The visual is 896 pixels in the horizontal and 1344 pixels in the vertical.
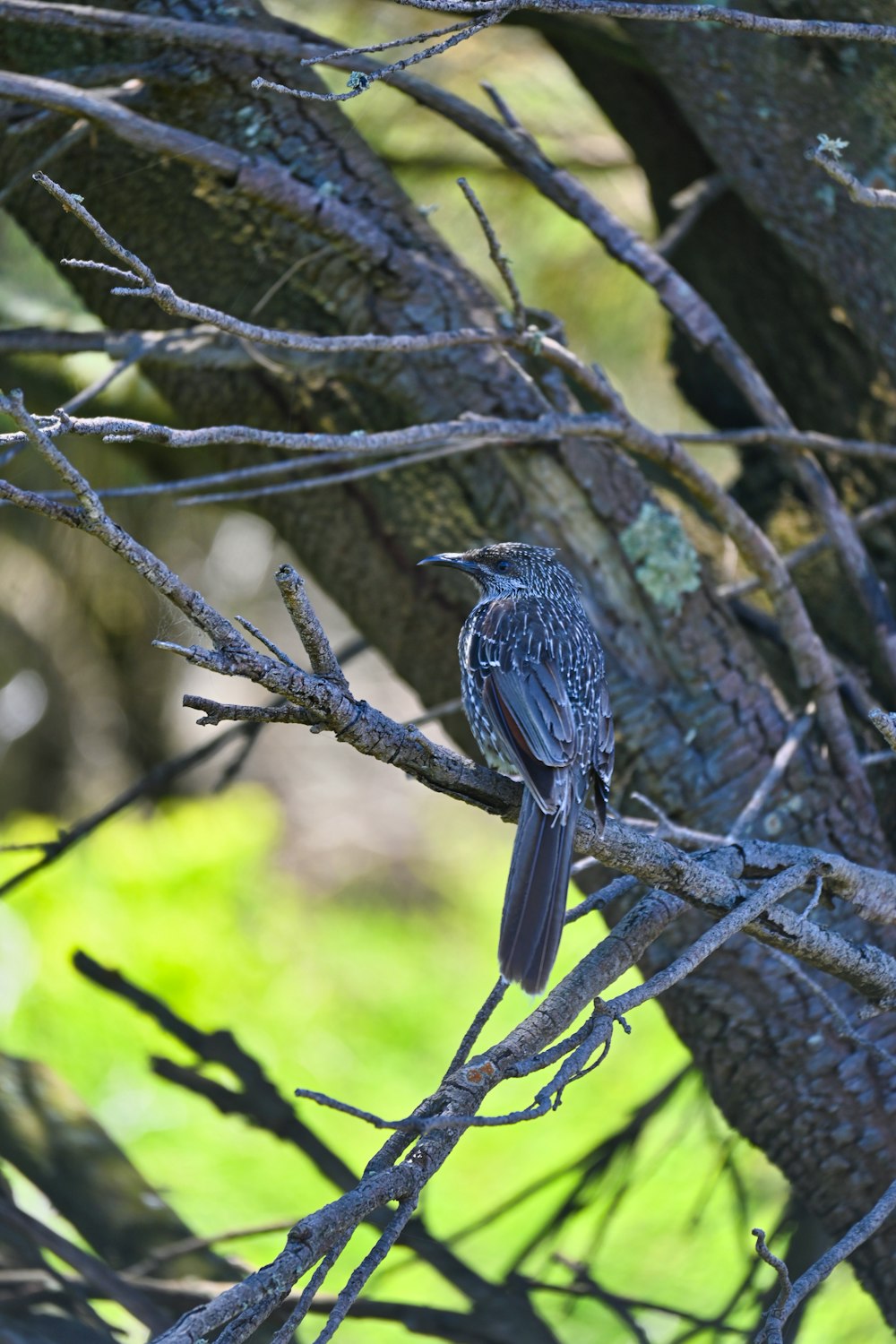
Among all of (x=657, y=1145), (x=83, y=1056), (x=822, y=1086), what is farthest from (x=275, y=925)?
(x=822, y=1086)

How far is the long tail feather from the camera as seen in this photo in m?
1.95

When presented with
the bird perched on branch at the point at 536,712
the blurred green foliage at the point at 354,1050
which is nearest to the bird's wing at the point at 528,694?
the bird perched on branch at the point at 536,712

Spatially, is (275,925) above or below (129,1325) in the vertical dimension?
above

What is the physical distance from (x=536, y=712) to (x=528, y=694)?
57 millimetres

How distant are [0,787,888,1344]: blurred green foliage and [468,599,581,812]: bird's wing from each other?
130 cm

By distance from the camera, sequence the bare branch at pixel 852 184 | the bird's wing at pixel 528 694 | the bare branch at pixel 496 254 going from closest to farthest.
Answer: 1. the bare branch at pixel 852 184
2. the bare branch at pixel 496 254
3. the bird's wing at pixel 528 694

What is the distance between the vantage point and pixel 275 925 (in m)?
7.91

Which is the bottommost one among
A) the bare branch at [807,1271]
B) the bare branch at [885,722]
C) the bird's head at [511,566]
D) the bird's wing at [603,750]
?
the bare branch at [807,1271]

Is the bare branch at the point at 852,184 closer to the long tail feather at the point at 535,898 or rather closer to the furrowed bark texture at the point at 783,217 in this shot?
the furrowed bark texture at the point at 783,217

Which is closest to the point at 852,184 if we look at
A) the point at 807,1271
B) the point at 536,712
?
the point at 536,712

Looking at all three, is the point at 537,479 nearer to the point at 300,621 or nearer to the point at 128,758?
the point at 300,621

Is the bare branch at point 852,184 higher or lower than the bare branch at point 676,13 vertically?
lower

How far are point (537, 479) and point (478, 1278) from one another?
1776 millimetres

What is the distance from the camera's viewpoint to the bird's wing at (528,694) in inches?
86.0
